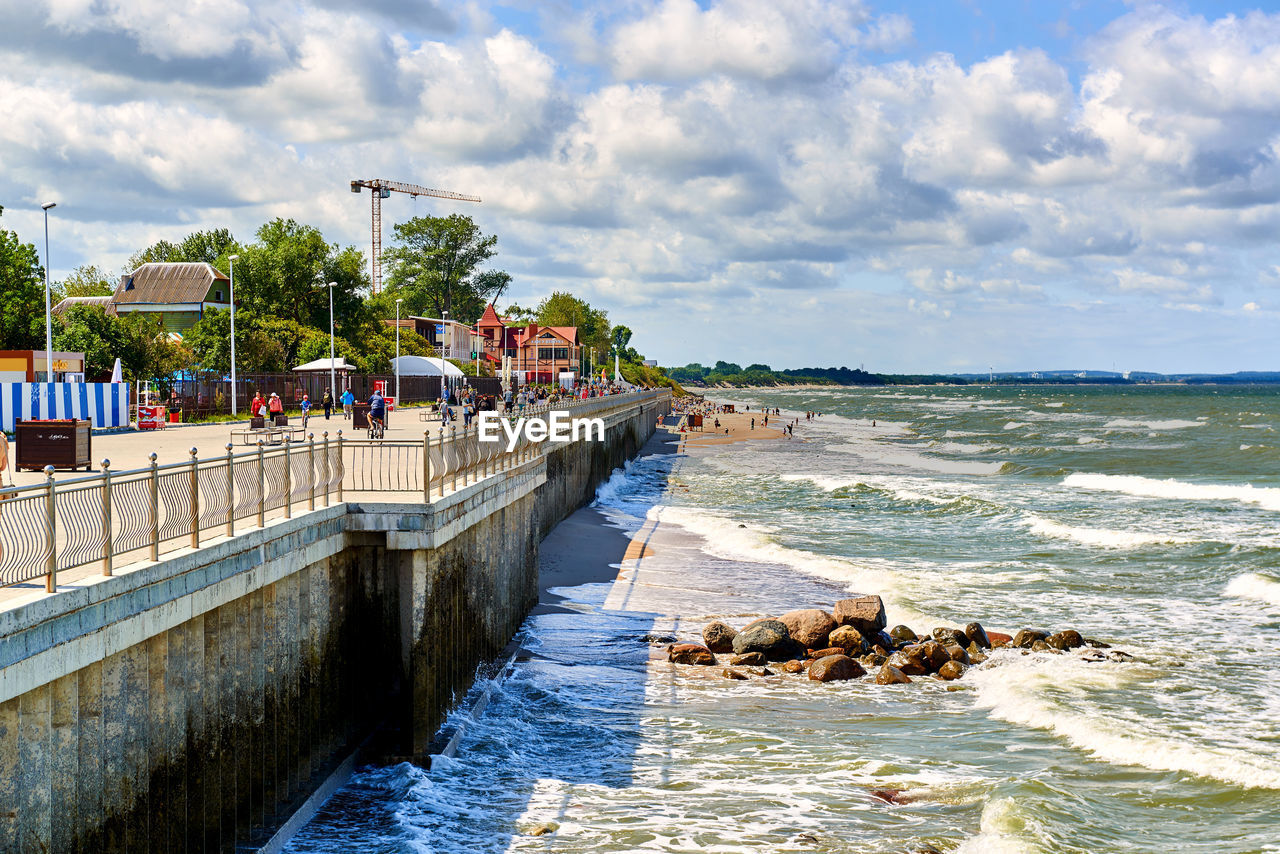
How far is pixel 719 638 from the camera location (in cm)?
1952

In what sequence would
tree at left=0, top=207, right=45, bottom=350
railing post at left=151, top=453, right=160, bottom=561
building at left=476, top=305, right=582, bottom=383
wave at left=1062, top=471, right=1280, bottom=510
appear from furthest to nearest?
building at left=476, top=305, right=582, bottom=383
tree at left=0, top=207, right=45, bottom=350
wave at left=1062, top=471, right=1280, bottom=510
railing post at left=151, top=453, right=160, bottom=561

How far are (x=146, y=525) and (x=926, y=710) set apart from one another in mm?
11640

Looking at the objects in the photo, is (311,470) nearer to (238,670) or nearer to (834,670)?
(238,670)

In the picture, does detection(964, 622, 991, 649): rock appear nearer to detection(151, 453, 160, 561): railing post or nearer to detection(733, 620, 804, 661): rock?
detection(733, 620, 804, 661): rock

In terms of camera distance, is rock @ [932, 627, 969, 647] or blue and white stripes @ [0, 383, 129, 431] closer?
rock @ [932, 627, 969, 647]

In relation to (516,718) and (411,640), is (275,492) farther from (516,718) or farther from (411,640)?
(516,718)

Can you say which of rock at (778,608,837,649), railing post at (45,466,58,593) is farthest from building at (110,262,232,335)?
railing post at (45,466,58,593)

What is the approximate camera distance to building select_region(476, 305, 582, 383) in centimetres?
13475

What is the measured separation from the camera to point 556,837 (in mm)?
11766

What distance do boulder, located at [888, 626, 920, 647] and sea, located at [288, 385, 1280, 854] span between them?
911 millimetres

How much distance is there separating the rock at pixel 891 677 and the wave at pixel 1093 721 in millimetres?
1135

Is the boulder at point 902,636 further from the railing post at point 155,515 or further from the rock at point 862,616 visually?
the railing post at point 155,515

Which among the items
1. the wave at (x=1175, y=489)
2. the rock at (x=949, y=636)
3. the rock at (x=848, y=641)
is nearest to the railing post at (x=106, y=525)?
the rock at (x=848, y=641)

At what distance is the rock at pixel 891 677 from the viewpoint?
17.7m
